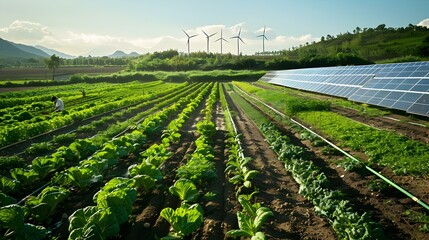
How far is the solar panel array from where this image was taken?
14.0 meters

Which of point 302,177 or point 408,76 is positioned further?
point 408,76

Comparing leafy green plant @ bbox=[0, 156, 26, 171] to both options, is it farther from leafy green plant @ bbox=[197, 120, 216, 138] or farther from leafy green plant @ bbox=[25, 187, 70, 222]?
leafy green plant @ bbox=[197, 120, 216, 138]

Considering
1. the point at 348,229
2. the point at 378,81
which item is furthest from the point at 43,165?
the point at 378,81

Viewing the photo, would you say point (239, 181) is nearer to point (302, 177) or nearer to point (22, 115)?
point (302, 177)

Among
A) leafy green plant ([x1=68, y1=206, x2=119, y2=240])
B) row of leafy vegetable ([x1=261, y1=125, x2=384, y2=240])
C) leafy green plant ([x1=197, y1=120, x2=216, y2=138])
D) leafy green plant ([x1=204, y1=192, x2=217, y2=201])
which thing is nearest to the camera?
leafy green plant ([x1=68, y1=206, x2=119, y2=240])

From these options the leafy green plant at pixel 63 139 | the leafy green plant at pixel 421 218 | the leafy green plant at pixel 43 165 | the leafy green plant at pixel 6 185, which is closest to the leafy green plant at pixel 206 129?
the leafy green plant at pixel 63 139

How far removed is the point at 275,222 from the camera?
219 inches

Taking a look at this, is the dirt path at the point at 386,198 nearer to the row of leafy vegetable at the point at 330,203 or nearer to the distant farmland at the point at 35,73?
the row of leafy vegetable at the point at 330,203

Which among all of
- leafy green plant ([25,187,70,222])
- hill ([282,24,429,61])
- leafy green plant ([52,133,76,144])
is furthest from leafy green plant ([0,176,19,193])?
hill ([282,24,429,61])

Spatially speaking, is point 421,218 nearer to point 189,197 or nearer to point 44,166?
point 189,197

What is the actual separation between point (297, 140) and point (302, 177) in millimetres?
4886

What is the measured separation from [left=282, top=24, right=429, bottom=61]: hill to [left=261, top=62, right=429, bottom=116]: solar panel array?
49.8 metres

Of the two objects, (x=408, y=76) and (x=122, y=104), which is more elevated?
(x=408, y=76)

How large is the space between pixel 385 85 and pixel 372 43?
105 m
